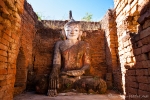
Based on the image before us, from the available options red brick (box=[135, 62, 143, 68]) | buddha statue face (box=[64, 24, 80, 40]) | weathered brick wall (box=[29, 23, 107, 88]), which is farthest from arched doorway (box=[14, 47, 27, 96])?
red brick (box=[135, 62, 143, 68])

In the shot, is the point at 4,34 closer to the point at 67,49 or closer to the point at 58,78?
the point at 58,78

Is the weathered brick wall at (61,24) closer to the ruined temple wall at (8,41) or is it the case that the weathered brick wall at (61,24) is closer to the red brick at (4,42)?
the ruined temple wall at (8,41)

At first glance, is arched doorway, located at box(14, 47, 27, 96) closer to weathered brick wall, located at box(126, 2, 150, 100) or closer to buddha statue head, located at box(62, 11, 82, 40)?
buddha statue head, located at box(62, 11, 82, 40)

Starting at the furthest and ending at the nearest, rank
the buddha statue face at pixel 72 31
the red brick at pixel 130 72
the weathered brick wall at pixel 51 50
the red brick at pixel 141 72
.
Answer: the weathered brick wall at pixel 51 50, the buddha statue face at pixel 72 31, the red brick at pixel 130 72, the red brick at pixel 141 72

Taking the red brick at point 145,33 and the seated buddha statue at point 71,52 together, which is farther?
the seated buddha statue at point 71,52

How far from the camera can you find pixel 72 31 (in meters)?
7.10

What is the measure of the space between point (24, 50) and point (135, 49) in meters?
4.72

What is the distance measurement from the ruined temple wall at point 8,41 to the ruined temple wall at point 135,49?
2.32 meters

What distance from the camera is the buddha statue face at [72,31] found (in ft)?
23.3

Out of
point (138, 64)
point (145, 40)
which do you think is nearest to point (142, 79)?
point (138, 64)

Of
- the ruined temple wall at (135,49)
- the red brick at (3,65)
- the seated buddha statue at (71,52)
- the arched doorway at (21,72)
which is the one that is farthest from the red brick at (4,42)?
the seated buddha statue at (71,52)

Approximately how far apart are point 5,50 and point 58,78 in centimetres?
327

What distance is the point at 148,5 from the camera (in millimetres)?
2156

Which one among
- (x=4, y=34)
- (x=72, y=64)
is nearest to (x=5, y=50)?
(x=4, y=34)
